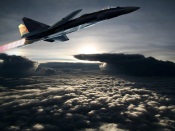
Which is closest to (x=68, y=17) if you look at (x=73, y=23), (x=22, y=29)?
(x=73, y=23)

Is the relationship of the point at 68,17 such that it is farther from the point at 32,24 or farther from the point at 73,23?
the point at 32,24

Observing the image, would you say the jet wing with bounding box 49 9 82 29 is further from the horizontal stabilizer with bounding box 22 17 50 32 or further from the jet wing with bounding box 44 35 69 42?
the horizontal stabilizer with bounding box 22 17 50 32

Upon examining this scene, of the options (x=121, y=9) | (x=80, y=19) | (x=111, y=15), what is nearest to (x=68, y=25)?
(x=80, y=19)

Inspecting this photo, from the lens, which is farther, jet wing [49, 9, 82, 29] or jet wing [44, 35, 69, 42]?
jet wing [44, 35, 69, 42]

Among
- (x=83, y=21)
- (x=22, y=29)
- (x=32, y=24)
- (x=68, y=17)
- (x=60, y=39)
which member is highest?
(x=32, y=24)

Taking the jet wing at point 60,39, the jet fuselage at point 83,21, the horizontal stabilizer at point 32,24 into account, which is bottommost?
the jet wing at point 60,39

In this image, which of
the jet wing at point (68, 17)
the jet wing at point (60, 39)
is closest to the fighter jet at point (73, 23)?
the jet wing at point (68, 17)

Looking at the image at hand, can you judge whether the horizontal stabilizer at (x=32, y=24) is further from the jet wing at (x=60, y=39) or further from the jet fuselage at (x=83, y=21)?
the jet fuselage at (x=83, y=21)

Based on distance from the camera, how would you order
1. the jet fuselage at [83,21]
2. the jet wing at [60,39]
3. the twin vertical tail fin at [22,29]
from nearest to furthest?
the jet fuselage at [83,21] < the jet wing at [60,39] < the twin vertical tail fin at [22,29]

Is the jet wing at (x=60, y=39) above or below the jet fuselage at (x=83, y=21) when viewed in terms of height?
below

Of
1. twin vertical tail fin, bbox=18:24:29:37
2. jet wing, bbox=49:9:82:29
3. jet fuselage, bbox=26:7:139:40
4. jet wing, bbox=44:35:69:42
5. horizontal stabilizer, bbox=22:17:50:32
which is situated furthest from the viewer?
twin vertical tail fin, bbox=18:24:29:37

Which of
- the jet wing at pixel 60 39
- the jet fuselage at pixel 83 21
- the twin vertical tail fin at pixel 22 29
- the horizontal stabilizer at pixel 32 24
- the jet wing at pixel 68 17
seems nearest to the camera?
the jet fuselage at pixel 83 21

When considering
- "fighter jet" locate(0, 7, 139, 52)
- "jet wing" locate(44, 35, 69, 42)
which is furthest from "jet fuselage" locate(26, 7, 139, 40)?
"jet wing" locate(44, 35, 69, 42)

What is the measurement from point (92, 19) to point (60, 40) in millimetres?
16032
